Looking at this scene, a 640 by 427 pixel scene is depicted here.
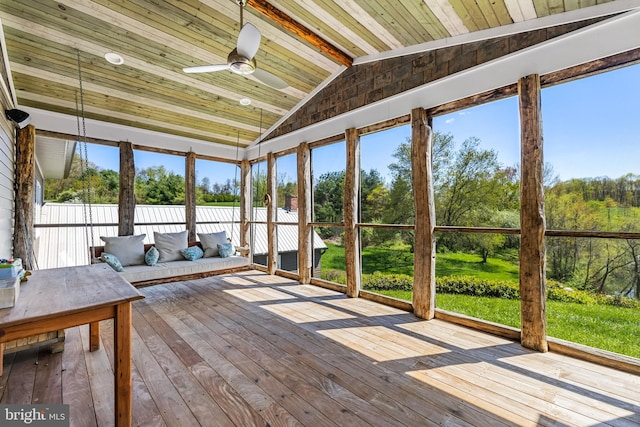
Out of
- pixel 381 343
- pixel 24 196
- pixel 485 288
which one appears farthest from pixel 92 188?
pixel 485 288

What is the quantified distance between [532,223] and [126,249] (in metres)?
5.58

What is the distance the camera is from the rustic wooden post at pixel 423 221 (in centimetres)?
366

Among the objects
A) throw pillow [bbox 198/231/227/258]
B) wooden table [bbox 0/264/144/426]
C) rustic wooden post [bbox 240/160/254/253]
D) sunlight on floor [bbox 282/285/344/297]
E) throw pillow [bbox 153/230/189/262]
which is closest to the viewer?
wooden table [bbox 0/264/144/426]

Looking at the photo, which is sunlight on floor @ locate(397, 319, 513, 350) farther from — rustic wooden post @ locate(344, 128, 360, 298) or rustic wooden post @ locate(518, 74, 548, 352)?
rustic wooden post @ locate(344, 128, 360, 298)

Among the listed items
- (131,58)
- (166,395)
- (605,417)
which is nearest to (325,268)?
(166,395)

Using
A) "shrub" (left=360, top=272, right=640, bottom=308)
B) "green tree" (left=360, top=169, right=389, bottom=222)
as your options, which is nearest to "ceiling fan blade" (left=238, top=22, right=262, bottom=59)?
"green tree" (left=360, top=169, right=389, bottom=222)

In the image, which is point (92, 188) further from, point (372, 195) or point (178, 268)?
point (372, 195)

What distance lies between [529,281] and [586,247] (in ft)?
2.56

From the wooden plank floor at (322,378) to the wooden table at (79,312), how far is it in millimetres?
336

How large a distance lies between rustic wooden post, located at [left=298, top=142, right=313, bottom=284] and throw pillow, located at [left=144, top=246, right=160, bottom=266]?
2449mm

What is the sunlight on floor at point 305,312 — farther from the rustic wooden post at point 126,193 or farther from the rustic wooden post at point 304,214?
the rustic wooden post at point 126,193

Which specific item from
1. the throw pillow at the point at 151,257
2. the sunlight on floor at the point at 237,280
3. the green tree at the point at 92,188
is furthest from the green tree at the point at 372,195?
the green tree at the point at 92,188

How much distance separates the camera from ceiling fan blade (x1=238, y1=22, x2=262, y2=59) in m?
2.72

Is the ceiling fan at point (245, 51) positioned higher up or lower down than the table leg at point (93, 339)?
higher up
